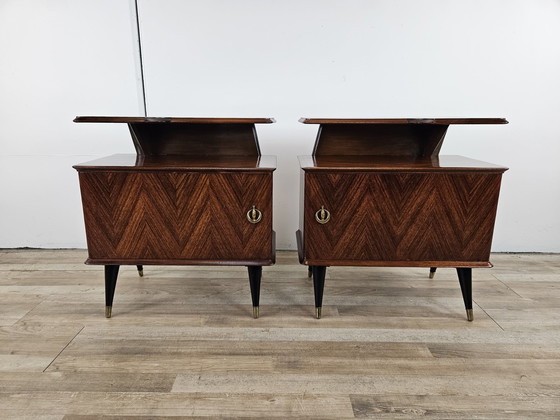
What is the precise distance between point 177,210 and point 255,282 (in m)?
0.43

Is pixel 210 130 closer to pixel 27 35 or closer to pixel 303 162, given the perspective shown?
pixel 303 162

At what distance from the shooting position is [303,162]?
149 cm

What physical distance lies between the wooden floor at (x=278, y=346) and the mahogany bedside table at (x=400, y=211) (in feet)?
0.85

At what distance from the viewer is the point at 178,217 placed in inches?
54.8

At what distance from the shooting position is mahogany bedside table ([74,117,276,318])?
1.35m

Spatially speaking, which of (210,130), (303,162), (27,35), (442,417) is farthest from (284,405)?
(27,35)

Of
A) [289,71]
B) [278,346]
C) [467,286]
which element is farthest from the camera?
[289,71]

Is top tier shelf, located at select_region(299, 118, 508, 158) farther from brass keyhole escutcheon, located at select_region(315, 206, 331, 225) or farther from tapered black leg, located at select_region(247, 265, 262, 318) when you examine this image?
tapered black leg, located at select_region(247, 265, 262, 318)

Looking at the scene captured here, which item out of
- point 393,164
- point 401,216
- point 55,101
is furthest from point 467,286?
point 55,101

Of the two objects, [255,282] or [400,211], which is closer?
[400,211]

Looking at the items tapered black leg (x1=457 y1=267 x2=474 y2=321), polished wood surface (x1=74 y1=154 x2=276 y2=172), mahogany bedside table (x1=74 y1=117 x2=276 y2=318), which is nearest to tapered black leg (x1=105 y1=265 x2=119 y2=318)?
mahogany bedside table (x1=74 y1=117 x2=276 y2=318)

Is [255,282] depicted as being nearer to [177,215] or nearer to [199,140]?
[177,215]

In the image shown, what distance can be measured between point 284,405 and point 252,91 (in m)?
1.58

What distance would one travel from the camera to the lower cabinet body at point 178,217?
1.36 meters
